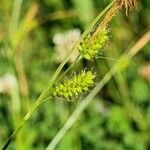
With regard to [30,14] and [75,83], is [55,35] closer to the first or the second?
[30,14]

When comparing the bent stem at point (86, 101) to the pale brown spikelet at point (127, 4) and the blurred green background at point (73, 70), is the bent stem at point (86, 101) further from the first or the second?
the pale brown spikelet at point (127, 4)

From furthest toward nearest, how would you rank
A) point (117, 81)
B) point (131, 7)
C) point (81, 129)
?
1. point (117, 81)
2. point (81, 129)
3. point (131, 7)

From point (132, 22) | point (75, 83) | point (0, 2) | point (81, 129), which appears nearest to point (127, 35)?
point (132, 22)

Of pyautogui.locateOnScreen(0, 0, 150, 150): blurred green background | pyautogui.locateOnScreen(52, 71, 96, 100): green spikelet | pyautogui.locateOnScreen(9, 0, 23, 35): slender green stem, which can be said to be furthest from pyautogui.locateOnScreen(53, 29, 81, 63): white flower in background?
pyautogui.locateOnScreen(52, 71, 96, 100): green spikelet

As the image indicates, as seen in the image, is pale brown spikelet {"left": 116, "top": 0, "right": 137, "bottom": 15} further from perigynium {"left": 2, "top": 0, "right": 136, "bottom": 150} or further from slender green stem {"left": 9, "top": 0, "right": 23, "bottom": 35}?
slender green stem {"left": 9, "top": 0, "right": 23, "bottom": 35}

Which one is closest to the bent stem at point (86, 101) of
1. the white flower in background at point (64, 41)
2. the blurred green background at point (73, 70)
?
the blurred green background at point (73, 70)

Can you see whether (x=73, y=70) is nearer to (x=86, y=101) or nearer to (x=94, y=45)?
(x=86, y=101)

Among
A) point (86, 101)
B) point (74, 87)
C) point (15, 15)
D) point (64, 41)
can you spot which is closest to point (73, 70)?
point (64, 41)
